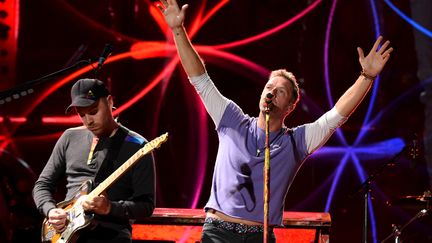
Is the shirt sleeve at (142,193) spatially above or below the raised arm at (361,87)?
below

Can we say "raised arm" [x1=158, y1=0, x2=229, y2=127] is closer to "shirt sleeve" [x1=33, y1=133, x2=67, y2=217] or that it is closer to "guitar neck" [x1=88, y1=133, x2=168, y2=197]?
"guitar neck" [x1=88, y1=133, x2=168, y2=197]

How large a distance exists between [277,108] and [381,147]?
3886mm

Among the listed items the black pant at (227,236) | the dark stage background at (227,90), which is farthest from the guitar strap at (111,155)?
the dark stage background at (227,90)

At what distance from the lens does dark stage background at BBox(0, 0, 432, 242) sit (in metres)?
7.35

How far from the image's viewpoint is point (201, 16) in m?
7.64

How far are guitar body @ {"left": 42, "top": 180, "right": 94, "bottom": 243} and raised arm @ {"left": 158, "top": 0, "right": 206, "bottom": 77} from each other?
963 millimetres

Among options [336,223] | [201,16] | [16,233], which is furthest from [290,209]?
[16,233]

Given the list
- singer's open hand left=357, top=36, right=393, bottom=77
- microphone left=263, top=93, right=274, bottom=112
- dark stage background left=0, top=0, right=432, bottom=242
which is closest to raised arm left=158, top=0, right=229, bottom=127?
microphone left=263, top=93, right=274, bottom=112

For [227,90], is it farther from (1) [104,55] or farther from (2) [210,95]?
(2) [210,95]

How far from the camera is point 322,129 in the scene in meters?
3.68

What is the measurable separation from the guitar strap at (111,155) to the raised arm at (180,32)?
0.71 meters

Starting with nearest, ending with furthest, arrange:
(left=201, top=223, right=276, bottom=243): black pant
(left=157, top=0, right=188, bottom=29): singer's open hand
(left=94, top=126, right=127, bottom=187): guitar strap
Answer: (left=201, top=223, right=276, bottom=243): black pant → (left=157, top=0, right=188, bottom=29): singer's open hand → (left=94, top=126, right=127, bottom=187): guitar strap

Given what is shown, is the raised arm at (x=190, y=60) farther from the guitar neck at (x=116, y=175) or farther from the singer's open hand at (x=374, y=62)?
the singer's open hand at (x=374, y=62)

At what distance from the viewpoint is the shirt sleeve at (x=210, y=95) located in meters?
3.67
